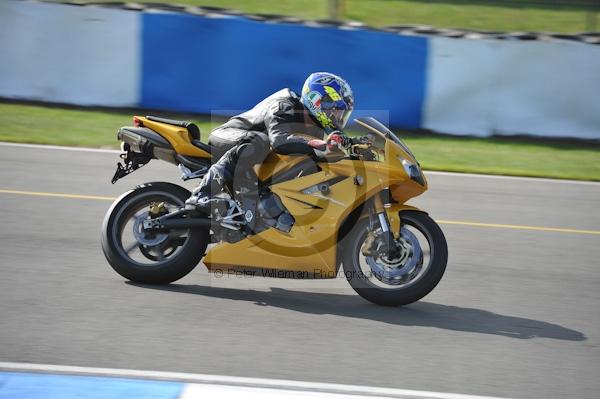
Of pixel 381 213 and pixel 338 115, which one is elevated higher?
pixel 338 115

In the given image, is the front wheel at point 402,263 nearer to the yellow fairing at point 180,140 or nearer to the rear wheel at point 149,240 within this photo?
the rear wheel at point 149,240

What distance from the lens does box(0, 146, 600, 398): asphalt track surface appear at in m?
5.46

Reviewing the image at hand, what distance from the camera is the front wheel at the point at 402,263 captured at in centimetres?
645

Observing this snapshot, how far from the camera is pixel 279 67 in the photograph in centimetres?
1397

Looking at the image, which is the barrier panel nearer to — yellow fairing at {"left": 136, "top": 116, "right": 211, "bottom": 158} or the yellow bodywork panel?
yellow fairing at {"left": 136, "top": 116, "right": 211, "bottom": 158}

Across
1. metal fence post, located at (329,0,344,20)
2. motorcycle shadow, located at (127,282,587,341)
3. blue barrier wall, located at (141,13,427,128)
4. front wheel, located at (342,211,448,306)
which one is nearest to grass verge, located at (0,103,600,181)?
blue barrier wall, located at (141,13,427,128)

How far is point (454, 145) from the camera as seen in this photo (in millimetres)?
13469

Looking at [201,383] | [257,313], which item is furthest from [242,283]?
[201,383]

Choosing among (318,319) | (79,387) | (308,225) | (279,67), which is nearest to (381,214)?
(308,225)

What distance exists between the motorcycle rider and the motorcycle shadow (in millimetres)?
675

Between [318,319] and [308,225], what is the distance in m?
0.69

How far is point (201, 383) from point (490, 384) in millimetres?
1651

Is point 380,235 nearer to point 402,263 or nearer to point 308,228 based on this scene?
point 402,263

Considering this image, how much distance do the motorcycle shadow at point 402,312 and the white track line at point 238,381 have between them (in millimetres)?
1234
